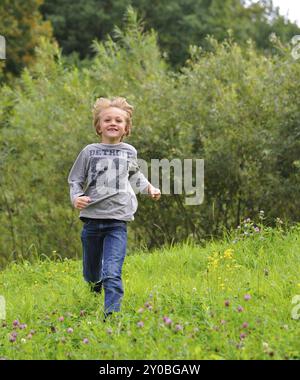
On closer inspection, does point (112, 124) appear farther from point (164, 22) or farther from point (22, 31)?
point (164, 22)

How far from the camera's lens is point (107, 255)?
497 cm

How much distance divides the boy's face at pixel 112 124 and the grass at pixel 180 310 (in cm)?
116

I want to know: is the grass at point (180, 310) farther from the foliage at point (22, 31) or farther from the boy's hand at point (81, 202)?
the foliage at point (22, 31)

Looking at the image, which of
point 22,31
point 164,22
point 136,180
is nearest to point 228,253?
point 136,180

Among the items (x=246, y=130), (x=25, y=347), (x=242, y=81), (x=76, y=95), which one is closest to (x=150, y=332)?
(x=25, y=347)

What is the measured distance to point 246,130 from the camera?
8531 millimetres

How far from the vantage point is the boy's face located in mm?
5238

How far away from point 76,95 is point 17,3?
12.5 metres

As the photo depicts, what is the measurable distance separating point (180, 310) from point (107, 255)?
0.73m

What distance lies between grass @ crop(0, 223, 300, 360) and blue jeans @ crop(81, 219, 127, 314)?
13 cm

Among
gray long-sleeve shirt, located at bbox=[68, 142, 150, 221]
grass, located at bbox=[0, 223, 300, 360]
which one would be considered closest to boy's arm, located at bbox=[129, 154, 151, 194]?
gray long-sleeve shirt, located at bbox=[68, 142, 150, 221]

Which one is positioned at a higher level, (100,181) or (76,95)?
(76,95)
